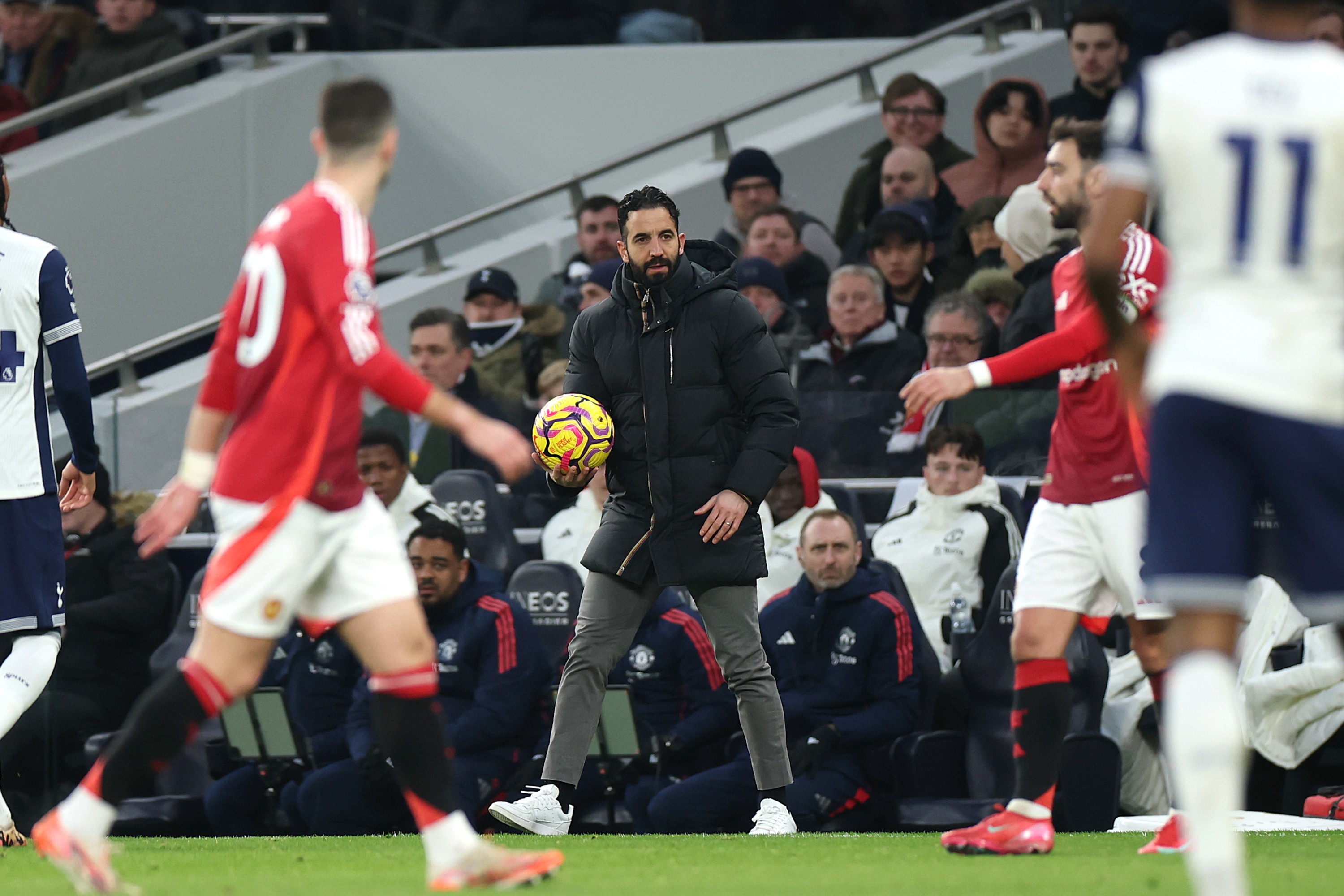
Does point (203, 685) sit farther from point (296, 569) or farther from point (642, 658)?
point (642, 658)

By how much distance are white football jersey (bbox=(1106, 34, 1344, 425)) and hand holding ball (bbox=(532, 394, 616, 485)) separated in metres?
3.49

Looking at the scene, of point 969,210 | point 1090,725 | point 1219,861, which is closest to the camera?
point 1219,861

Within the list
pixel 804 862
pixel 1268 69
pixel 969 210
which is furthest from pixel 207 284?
pixel 1268 69

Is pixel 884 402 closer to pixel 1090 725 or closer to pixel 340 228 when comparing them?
pixel 1090 725

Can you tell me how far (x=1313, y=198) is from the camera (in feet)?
11.8

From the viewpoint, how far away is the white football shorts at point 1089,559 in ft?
18.7

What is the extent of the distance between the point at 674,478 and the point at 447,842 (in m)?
2.70

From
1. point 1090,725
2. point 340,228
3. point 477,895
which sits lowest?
point 1090,725

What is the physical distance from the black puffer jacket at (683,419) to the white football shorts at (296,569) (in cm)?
246

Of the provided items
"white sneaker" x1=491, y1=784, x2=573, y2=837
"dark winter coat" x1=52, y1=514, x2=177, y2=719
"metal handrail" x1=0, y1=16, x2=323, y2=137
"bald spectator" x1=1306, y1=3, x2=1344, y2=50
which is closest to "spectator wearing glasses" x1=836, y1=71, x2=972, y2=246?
"bald spectator" x1=1306, y1=3, x2=1344, y2=50

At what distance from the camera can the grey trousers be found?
273 inches

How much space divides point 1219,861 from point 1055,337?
245cm

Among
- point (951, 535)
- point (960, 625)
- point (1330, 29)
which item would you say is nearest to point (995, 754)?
point (960, 625)

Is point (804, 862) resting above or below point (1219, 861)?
below
